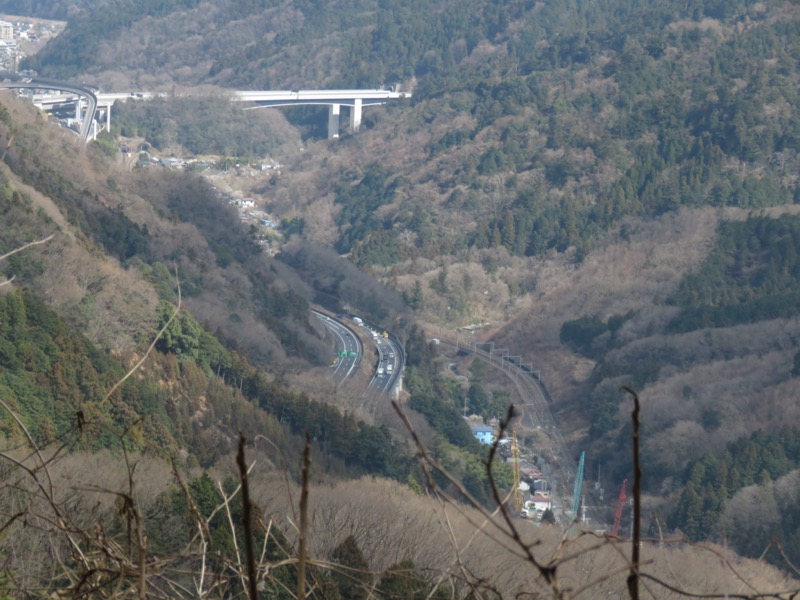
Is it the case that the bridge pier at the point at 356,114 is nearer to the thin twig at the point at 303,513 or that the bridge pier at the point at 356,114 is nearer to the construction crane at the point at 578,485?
the construction crane at the point at 578,485

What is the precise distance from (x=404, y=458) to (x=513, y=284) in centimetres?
2462

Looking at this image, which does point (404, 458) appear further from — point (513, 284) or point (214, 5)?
point (214, 5)

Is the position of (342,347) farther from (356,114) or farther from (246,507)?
(356,114)

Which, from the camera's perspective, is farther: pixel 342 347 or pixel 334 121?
pixel 334 121

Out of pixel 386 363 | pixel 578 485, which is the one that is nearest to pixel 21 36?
pixel 386 363

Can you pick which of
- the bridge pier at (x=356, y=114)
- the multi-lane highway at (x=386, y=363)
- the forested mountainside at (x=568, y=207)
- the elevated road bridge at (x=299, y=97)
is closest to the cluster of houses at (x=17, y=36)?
the forested mountainside at (x=568, y=207)

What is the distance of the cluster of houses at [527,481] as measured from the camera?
27.4 metres

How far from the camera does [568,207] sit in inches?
2149

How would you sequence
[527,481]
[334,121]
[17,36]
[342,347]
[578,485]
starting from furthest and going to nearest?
[17,36] → [334,121] → [342,347] → [527,481] → [578,485]

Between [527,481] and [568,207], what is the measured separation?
25.5 metres

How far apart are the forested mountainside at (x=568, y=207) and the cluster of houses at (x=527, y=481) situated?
1290mm

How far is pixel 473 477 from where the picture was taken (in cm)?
2717

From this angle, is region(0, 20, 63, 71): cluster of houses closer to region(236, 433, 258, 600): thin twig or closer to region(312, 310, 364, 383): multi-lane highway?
region(312, 310, 364, 383): multi-lane highway

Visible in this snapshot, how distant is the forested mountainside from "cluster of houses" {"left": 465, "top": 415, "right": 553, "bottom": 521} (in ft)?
4.23
